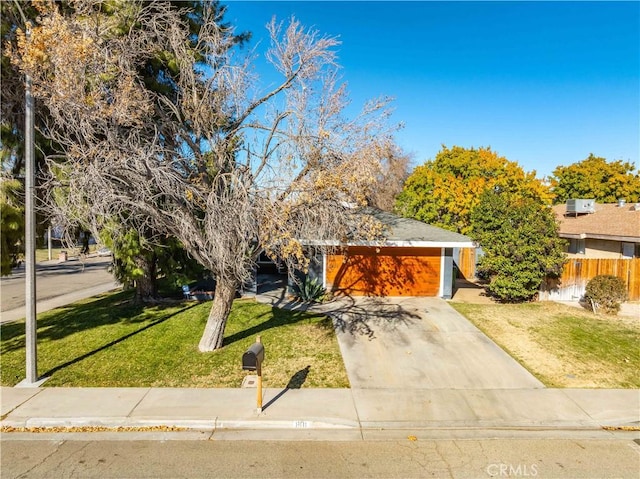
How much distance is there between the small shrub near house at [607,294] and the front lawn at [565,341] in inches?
18.5

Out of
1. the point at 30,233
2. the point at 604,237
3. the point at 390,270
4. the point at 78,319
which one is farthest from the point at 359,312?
the point at 604,237

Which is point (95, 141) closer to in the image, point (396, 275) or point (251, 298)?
point (251, 298)

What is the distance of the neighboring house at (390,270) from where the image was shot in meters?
14.4

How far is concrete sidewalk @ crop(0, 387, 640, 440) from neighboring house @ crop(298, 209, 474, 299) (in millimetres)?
7499

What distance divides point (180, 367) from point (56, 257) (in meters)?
31.3

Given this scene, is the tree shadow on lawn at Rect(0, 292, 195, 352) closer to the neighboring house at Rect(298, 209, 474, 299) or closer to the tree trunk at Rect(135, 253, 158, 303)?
the tree trunk at Rect(135, 253, 158, 303)

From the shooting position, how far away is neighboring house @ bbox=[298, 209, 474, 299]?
47.1 feet

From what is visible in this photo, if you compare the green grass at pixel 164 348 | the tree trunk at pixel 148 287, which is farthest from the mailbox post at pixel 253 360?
the tree trunk at pixel 148 287

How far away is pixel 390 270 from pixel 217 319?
780cm

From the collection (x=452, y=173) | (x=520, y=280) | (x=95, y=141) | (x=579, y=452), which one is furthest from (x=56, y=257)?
(x=579, y=452)

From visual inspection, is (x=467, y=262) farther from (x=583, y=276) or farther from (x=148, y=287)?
(x=148, y=287)

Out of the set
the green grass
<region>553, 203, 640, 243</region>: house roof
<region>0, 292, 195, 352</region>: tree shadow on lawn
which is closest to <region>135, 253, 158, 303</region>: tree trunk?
<region>0, 292, 195, 352</region>: tree shadow on lawn

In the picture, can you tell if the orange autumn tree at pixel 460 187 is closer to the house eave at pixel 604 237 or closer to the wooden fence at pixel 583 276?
the house eave at pixel 604 237

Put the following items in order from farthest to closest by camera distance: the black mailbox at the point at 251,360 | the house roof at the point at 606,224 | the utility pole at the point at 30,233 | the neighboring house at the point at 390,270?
1. the house roof at the point at 606,224
2. the neighboring house at the point at 390,270
3. the utility pole at the point at 30,233
4. the black mailbox at the point at 251,360
